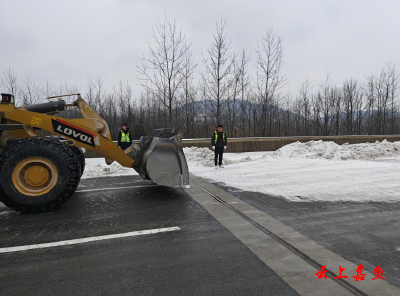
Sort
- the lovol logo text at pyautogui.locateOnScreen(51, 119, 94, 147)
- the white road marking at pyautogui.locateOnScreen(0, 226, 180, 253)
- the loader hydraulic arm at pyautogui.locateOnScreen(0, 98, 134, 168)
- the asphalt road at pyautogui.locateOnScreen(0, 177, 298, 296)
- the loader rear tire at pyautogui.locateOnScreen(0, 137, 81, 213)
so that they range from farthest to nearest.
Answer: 1. the lovol logo text at pyautogui.locateOnScreen(51, 119, 94, 147)
2. the loader hydraulic arm at pyautogui.locateOnScreen(0, 98, 134, 168)
3. the loader rear tire at pyautogui.locateOnScreen(0, 137, 81, 213)
4. the white road marking at pyautogui.locateOnScreen(0, 226, 180, 253)
5. the asphalt road at pyautogui.locateOnScreen(0, 177, 298, 296)

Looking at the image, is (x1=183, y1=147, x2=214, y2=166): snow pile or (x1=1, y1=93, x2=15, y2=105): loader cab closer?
(x1=1, y1=93, x2=15, y2=105): loader cab

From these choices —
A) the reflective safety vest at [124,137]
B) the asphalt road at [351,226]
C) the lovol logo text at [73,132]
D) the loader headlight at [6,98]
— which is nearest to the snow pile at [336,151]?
the reflective safety vest at [124,137]

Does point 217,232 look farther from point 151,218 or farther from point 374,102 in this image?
point 374,102

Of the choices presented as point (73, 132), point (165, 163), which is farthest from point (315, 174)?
point (73, 132)

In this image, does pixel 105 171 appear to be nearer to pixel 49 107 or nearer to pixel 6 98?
pixel 49 107

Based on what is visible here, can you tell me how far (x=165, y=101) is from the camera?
18.0m

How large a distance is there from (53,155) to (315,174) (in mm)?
6998

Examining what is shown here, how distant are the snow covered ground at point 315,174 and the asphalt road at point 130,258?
2.72m

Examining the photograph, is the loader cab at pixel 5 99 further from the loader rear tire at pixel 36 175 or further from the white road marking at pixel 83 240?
the white road marking at pixel 83 240

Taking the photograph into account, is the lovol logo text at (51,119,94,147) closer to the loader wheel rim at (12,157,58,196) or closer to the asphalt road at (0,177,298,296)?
the loader wheel rim at (12,157,58,196)

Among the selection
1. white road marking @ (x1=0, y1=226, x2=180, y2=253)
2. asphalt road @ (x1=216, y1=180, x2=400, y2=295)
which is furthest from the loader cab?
asphalt road @ (x1=216, y1=180, x2=400, y2=295)

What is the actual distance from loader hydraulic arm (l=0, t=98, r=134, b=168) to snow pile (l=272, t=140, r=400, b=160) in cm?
897

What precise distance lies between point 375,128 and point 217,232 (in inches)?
1396

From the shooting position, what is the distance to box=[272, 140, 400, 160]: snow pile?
12.3 meters
